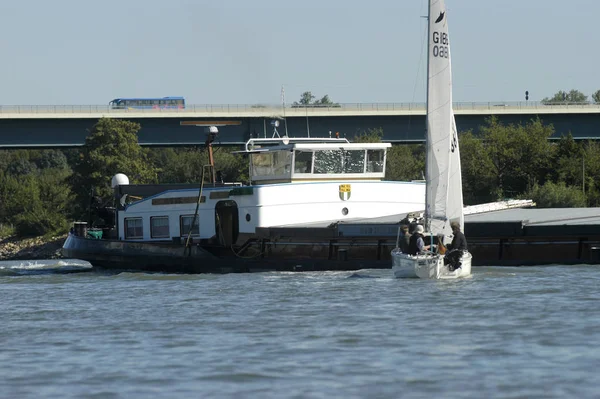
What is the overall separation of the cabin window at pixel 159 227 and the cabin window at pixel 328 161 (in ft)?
18.2

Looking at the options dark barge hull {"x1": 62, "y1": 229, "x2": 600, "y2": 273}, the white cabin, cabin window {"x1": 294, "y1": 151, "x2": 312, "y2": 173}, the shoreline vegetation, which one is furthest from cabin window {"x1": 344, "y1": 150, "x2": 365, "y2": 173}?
the shoreline vegetation

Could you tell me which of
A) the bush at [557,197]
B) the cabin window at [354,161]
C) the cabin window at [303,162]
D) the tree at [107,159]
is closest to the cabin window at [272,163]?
the cabin window at [303,162]

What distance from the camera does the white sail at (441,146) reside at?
2892cm

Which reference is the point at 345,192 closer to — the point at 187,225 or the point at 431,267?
the point at 187,225

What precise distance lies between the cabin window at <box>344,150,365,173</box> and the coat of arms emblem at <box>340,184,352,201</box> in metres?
1.49

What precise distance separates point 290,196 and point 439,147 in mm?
7077

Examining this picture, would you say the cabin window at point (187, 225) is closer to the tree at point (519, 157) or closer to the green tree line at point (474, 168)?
Result: the green tree line at point (474, 168)

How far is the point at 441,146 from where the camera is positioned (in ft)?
95.8

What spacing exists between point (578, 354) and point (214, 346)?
237 inches

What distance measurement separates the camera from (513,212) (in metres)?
37.2

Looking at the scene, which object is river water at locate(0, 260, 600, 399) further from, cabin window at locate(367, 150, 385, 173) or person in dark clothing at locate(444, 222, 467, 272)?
cabin window at locate(367, 150, 385, 173)

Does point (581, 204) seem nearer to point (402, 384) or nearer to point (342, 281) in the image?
point (342, 281)

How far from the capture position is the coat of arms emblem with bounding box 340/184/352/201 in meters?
35.4

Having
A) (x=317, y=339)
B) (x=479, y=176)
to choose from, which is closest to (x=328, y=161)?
(x=317, y=339)
